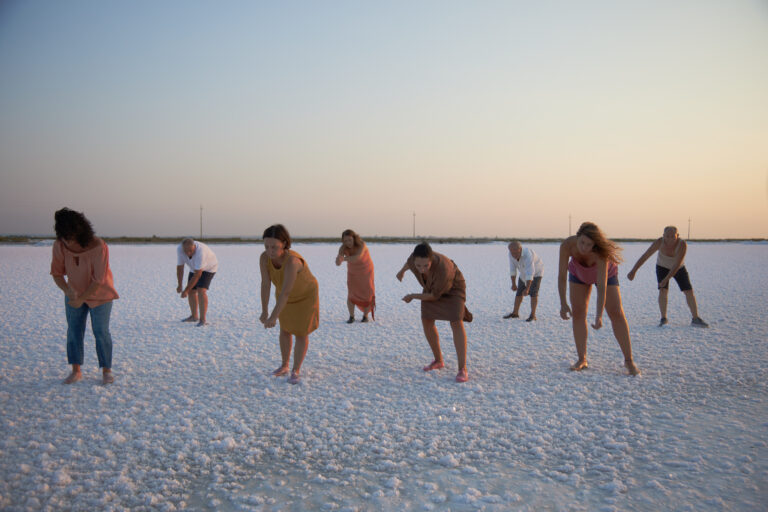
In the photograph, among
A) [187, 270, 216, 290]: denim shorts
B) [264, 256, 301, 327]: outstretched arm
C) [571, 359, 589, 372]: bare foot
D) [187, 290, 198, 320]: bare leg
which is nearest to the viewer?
[264, 256, 301, 327]: outstretched arm

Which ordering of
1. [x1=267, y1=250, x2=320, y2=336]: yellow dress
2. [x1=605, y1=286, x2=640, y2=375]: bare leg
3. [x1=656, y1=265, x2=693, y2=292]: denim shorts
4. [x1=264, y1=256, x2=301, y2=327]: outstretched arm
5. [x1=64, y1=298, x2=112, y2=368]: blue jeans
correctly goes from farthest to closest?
[x1=656, y1=265, x2=693, y2=292]: denim shorts → [x1=605, y1=286, x2=640, y2=375]: bare leg → [x1=267, y1=250, x2=320, y2=336]: yellow dress → [x1=64, y1=298, x2=112, y2=368]: blue jeans → [x1=264, y1=256, x2=301, y2=327]: outstretched arm

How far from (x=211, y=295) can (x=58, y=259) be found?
7.87 meters

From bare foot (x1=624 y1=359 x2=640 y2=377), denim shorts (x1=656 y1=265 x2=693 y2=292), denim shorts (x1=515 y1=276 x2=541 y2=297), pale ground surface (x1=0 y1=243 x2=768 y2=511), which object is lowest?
pale ground surface (x1=0 y1=243 x2=768 y2=511)

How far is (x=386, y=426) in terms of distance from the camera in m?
3.94

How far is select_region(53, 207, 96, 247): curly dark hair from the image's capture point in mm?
4414

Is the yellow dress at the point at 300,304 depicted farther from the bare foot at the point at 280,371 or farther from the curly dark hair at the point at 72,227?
the curly dark hair at the point at 72,227

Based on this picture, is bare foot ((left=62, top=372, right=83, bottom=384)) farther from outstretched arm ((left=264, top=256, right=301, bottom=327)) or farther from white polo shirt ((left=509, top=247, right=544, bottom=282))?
white polo shirt ((left=509, top=247, right=544, bottom=282))

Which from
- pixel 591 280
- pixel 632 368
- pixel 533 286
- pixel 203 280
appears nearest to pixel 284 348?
pixel 591 280

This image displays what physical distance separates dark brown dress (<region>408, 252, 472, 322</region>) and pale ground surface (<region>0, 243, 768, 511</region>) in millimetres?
719

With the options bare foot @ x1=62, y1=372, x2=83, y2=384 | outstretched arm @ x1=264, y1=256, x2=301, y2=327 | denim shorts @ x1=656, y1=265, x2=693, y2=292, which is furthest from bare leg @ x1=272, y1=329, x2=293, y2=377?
denim shorts @ x1=656, y1=265, x2=693, y2=292

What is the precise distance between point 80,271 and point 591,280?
509 cm

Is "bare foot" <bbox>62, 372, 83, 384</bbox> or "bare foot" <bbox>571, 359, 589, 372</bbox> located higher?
"bare foot" <bbox>571, 359, 589, 372</bbox>

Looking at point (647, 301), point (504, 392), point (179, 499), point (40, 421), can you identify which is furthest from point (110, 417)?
point (647, 301)

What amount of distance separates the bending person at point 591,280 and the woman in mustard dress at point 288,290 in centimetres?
252
